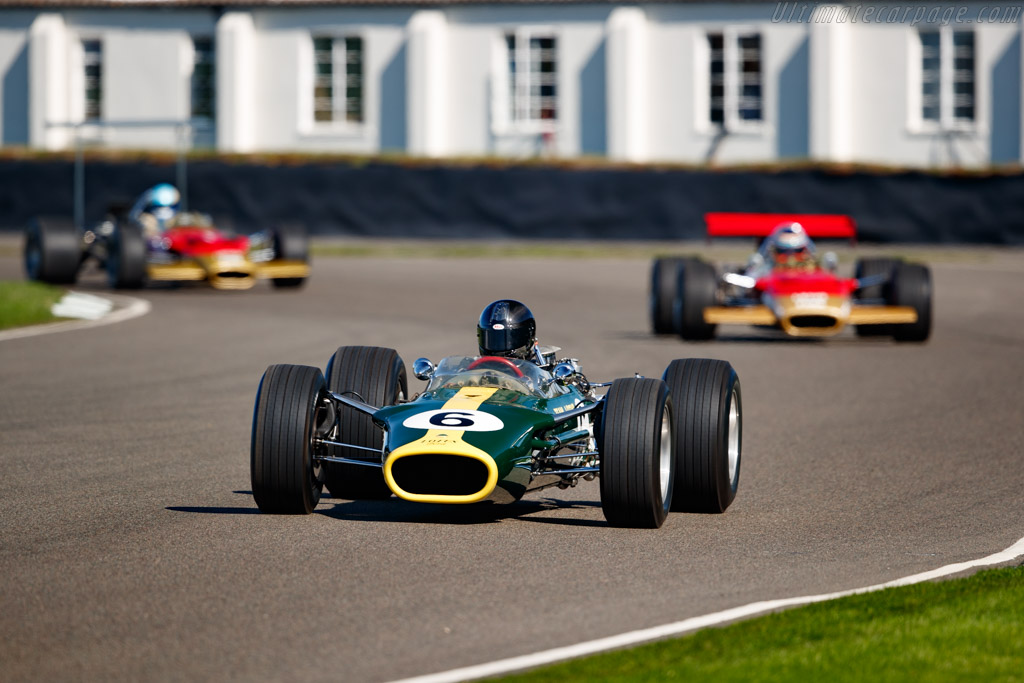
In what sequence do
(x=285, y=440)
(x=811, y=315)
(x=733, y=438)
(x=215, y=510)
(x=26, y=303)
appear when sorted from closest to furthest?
(x=285, y=440)
(x=215, y=510)
(x=733, y=438)
(x=811, y=315)
(x=26, y=303)

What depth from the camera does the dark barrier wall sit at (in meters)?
29.3

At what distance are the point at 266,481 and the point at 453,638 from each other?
7.54 ft

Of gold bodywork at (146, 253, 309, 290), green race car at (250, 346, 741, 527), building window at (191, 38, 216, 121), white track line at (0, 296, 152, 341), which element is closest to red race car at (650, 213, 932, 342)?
white track line at (0, 296, 152, 341)

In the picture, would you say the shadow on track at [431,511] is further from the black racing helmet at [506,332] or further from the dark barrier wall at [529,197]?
the dark barrier wall at [529,197]

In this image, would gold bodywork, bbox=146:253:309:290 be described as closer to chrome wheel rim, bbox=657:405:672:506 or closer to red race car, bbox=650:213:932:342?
red race car, bbox=650:213:932:342

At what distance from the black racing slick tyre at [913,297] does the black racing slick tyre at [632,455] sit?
31.7ft

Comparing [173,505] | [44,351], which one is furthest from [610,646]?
[44,351]

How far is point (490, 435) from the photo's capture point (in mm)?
7531

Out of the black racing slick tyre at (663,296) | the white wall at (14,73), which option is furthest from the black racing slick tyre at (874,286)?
the white wall at (14,73)

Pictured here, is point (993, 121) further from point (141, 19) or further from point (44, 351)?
point (44, 351)

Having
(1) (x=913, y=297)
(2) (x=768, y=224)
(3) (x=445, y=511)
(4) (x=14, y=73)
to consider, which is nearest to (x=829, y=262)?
(2) (x=768, y=224)

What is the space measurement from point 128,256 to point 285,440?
15255mm

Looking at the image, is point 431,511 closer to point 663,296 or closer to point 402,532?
point 402,532

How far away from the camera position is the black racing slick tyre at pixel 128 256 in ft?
73.6
